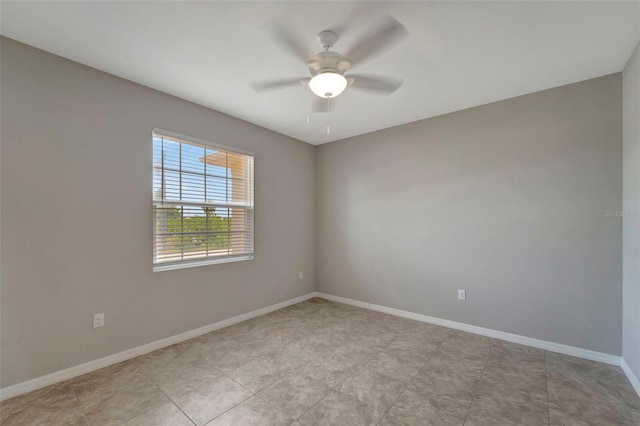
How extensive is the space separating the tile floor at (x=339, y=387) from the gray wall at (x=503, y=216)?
503mm

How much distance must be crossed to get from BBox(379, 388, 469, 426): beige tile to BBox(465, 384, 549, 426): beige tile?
0.26 feet

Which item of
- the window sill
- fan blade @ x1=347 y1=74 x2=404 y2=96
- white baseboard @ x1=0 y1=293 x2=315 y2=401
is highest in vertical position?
fan blade @ x1=347 y1=74 x2=404 y2=96

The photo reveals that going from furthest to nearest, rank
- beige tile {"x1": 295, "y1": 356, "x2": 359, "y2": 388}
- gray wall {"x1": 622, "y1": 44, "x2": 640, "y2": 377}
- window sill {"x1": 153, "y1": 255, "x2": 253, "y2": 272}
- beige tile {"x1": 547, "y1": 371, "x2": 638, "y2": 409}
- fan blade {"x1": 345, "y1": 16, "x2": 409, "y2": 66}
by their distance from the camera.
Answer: window sill {"x1": 153, "y1": 255, "x2": 253, "y2": 272}, beige tile {"x1": 295, "y1": 356, "x2": 359, "y2": 388}, gray wall {"x1": 622, "y1": 44, "x2": 640, "y2": 377}, beige tile {"x1": 547, "y1": 371, "x2": 638, "y2": 409}, fan blade {"x1": 345, "y1": 16, "x2": 409, "y2": 66}

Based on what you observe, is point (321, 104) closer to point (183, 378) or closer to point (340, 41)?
point (340, 41)

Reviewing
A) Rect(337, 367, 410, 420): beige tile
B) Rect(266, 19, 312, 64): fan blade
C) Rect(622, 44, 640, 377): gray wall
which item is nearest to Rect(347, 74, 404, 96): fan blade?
Rect(266, 19, 312, 64): fan blade

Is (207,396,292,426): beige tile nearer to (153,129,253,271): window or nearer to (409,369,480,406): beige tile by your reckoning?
(409,369,480,406): beige tile

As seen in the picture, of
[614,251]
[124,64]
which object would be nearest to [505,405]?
[614,251]

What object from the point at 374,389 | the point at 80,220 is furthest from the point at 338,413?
the point at 80,220

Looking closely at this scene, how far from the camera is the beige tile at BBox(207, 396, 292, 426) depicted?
171 centimetres

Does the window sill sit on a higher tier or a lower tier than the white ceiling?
lower

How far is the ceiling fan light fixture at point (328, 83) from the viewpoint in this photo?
6.18ft

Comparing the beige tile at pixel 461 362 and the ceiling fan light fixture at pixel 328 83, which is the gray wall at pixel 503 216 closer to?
the beige tile at pixel 461 362

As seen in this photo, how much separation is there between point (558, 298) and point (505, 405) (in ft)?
4.49

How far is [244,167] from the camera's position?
3596 millimetres
